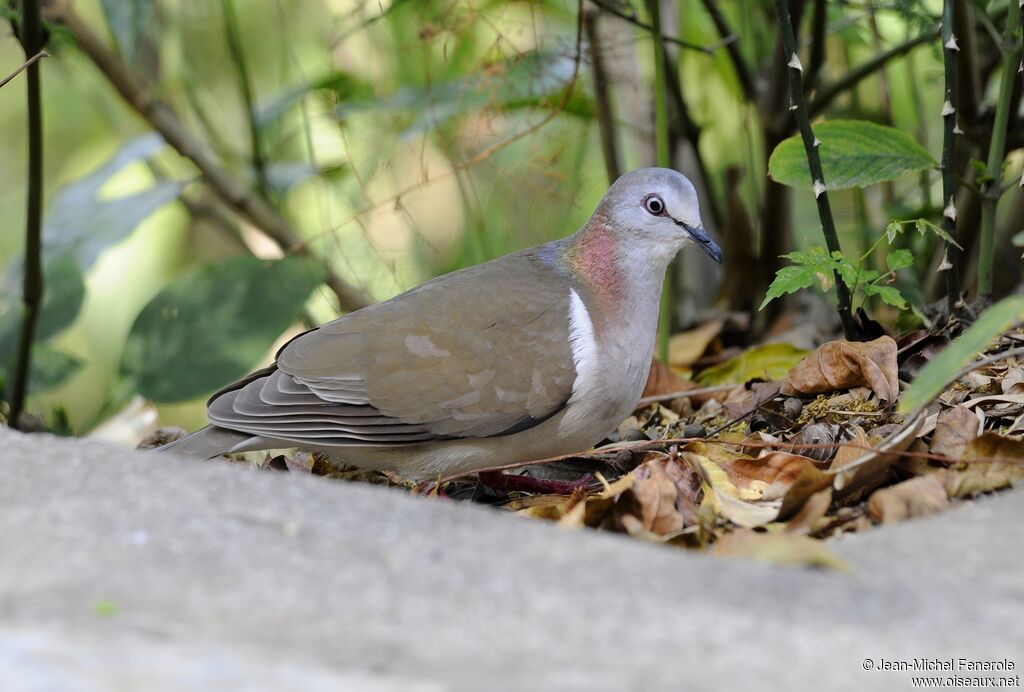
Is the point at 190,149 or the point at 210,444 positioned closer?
the point at 210,444

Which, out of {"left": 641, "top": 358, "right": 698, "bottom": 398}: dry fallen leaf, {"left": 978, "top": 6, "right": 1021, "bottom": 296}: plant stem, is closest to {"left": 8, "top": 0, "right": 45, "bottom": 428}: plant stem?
{"left": 641, "top": 358, "right": 698, "bottom": 398}: dry fallen leaf

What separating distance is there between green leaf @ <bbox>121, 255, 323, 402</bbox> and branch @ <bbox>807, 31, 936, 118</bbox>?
1.83 meters

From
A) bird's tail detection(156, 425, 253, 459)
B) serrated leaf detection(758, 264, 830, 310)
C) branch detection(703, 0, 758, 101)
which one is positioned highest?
branch detection(703, 0, 758, 101)

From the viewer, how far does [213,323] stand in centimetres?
401

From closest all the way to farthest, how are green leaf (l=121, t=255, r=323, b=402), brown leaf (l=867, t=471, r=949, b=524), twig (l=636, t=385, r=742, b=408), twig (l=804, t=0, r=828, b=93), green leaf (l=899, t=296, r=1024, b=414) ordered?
green leaf (l=899, t=296, r=1024, b=414), brown leaf (l=867, t=471, r=949, b=524), twig (l=636, t=385, r=742, b=408), twig (l=804, t=0, r=828, b=93), green leaf (l=121, t=255, r=323, b=402)

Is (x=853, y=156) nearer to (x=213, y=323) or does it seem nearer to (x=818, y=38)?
(x=818, y=38)

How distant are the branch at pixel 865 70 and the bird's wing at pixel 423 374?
1332 millimetres

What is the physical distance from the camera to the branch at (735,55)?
150 inches

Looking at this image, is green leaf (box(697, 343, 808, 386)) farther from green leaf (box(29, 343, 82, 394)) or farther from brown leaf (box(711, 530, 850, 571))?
green leaf (box(29, 343, 82, 394))

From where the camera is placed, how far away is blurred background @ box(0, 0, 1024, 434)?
3.89m

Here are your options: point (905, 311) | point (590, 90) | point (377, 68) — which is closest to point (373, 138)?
point (377, 68)

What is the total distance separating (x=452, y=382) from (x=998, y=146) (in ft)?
4.93

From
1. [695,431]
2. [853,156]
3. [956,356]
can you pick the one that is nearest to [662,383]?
[695,431]

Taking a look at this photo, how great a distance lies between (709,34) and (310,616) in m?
4.16
